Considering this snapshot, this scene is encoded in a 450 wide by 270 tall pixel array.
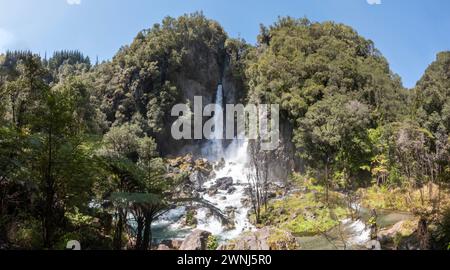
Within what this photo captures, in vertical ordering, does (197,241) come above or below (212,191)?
below

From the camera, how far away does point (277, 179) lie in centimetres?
2780

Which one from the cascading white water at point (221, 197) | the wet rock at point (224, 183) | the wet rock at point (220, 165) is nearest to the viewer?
the cascading white water at point (221, 197)

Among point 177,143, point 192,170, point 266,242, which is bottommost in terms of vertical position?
point 266,242

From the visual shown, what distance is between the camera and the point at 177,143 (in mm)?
40719

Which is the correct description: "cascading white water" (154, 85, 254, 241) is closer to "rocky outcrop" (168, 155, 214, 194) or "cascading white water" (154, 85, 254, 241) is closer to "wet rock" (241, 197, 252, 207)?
"wet rock" (241, 197, 252, 207)

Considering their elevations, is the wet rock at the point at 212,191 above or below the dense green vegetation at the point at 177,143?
below

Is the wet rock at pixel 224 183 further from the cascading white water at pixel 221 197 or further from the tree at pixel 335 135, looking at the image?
the tree at pixel 335 135

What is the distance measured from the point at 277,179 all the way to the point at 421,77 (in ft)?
37.9

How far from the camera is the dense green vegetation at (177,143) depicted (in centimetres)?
694

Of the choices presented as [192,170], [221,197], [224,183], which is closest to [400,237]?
[221,197]

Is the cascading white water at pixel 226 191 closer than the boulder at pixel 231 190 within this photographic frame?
Yes

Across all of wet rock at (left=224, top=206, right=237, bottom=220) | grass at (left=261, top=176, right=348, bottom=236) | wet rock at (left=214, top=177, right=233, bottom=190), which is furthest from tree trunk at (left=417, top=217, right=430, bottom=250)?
wet rock at (left=214, top=177, right=233, bottom=190)

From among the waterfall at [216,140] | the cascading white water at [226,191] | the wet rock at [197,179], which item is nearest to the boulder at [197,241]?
the cascading white water at [226,191]

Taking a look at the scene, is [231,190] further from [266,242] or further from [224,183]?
[266,242]
